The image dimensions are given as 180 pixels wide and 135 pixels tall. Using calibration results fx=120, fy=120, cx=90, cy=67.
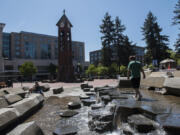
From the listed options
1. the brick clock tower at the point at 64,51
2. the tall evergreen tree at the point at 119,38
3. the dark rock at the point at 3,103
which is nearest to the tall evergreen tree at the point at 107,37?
the tall evergreen tree at the point at 119,38

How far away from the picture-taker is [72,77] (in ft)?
102

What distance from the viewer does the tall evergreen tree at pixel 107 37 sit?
144ft

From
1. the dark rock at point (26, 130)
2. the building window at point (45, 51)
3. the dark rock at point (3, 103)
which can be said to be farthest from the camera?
the building window at point (45, 51)

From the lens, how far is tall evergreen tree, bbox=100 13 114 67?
4397 centimetres

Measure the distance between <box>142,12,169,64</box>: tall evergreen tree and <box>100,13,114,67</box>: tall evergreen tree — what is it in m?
11.8

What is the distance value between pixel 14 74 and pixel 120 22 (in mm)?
53180

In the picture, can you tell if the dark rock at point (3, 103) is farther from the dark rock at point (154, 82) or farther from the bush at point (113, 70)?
the bush at point (113, 70)

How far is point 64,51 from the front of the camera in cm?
3231

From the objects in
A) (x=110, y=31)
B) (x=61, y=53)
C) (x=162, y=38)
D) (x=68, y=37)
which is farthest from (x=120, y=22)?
(x=61, y=53)

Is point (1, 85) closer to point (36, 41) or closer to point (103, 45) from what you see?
point (103, 45)

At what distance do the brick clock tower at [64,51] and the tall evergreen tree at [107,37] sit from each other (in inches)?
608

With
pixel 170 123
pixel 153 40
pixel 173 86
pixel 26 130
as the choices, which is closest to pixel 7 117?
pixel 26 130

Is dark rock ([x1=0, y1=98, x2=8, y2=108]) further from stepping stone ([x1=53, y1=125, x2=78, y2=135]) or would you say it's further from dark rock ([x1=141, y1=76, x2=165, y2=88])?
dark rock ([x1=141, y1=76, x2=165, y2=88])

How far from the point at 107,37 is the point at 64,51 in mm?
20147
